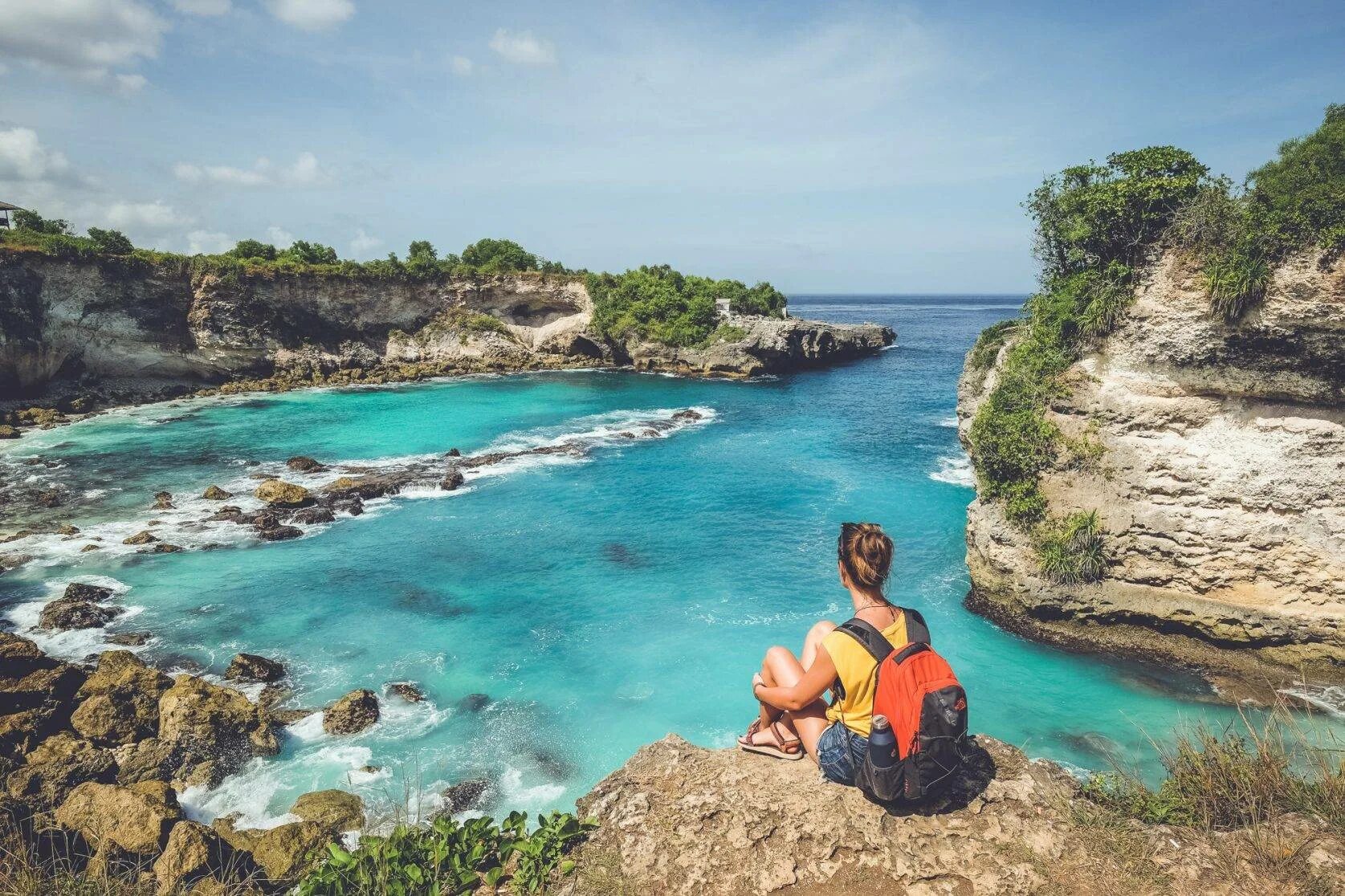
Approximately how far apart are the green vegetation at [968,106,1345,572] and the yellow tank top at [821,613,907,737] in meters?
12.5

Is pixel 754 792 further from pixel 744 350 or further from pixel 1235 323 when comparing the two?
pixel 744 350

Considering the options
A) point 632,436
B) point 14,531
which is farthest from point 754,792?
point 632,436

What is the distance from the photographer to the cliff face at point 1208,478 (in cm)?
1359

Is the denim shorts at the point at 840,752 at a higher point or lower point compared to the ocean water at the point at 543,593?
higher

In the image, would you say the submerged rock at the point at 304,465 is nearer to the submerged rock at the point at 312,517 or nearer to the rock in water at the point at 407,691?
the submerged rock at the point at 312,517

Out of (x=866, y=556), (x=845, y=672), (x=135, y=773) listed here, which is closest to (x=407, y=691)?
(x=135, y=773)

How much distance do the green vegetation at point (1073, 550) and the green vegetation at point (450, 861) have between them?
45.3 feet

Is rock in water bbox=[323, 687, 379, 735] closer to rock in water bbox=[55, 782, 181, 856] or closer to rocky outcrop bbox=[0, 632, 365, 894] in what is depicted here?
→ rocky outcrop bbox=[0, 632, 365, 894]

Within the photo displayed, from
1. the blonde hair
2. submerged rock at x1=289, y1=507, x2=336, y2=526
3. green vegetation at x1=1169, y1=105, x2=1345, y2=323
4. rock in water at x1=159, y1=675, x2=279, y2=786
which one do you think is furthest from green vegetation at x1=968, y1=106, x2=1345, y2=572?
submerged rock at x1=289, y1=507, x2=336, y2=526

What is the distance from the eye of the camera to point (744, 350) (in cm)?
5728

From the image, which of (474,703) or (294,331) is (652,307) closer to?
(294,331)

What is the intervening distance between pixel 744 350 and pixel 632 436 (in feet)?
79.2

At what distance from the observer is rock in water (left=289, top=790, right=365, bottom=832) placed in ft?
33.9

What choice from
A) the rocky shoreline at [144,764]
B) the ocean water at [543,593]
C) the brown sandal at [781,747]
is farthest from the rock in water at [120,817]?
the brown sandal at [781,747]
